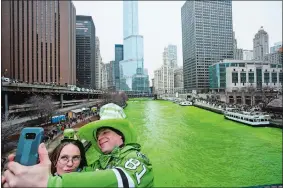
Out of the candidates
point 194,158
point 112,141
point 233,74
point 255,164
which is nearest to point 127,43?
point 194,158

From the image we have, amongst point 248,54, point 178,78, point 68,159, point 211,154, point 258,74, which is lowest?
point 211,154

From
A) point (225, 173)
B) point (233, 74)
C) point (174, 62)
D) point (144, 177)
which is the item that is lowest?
point (225, 173)

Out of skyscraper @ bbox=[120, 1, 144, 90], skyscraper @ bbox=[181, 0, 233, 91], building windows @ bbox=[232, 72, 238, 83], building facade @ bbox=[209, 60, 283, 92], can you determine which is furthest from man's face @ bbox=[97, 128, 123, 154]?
building windows @ bbox=[232, 72, 238, 83]

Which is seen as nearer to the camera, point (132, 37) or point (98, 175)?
point (98, 175)

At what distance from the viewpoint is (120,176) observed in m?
0.29

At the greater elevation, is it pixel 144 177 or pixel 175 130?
pixel 144 177

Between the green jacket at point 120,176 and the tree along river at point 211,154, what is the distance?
1.74 metres

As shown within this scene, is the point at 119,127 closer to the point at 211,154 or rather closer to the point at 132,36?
the point at 132,36

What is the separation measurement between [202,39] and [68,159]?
1169 cm

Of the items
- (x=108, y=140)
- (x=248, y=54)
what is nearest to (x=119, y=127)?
(x=108, y=140)

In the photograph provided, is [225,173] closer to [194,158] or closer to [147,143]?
[194,158]

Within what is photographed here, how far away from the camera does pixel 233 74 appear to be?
8.37 metres

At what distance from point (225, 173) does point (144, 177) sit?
10.2ft

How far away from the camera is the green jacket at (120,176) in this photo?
10.2 inches
